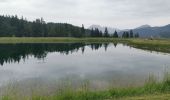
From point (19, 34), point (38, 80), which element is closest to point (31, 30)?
point (19, 34)

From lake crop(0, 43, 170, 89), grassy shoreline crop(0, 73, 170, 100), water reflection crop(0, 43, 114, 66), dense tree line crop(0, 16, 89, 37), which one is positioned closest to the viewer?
grassy shoreline crop(0, 73, 170, 100)

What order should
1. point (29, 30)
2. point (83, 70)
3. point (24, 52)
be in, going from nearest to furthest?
point (83, 70) < point (24, 52) < point (29, 30)

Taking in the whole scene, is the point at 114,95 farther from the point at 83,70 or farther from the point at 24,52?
the point at 24,52

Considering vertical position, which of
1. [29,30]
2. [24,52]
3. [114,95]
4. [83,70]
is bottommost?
[83,70]

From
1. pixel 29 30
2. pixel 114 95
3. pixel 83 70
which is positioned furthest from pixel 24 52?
pixel 29 30

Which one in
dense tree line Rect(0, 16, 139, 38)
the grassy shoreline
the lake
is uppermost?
dense tree line Rect(0, 16, 139, 38)

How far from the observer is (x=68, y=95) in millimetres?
A: 13305

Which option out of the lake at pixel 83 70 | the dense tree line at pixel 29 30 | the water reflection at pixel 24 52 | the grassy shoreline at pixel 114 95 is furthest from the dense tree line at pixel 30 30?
the grassy shoreline at pixel 114 95

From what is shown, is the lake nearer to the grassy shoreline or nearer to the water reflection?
the water reflection

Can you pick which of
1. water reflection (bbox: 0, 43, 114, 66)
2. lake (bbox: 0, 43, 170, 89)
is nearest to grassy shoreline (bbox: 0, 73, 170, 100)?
lake (bbox: 0, 43, 170, 89)

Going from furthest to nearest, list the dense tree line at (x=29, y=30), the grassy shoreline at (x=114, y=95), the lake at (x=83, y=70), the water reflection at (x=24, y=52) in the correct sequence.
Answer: the dense tree line at (x=29, y=30)
the water reflection at (x=24, y=52)
the lake at (x=83, y=70)
the grassy shoreline at (x=114, y=95)

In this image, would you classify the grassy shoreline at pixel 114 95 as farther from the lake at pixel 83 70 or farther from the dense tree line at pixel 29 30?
the dense tree line at pixel 29 30

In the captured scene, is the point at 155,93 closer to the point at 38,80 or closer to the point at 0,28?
the point at 38,80

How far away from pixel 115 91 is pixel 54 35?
134m
